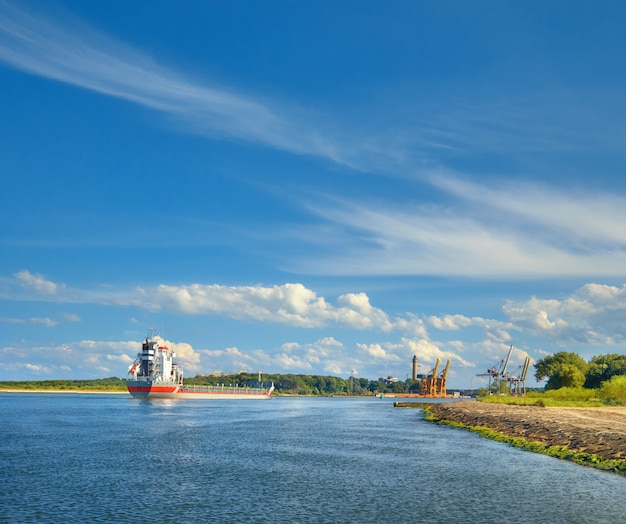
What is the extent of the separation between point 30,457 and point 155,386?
14787 cm

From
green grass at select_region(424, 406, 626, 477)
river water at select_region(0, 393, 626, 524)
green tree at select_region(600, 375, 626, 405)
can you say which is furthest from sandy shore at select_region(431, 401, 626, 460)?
green tree at select_region(600, 375, 626, 405)

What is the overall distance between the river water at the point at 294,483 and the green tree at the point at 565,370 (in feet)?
361

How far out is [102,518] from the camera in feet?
94.9

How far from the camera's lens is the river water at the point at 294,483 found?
30406 millimetres

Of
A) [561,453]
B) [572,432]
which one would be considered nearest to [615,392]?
[572,432]

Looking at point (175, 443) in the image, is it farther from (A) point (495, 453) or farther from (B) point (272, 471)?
(A) point (495, 453)

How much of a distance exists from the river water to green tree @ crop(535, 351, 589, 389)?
109888 millimetres

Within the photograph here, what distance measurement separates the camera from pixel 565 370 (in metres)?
166

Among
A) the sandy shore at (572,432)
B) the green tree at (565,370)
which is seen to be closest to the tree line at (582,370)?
the green tree at (565,370)

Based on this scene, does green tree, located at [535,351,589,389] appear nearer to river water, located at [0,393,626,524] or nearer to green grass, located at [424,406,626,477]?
green grass, located at [424,406,626,477]

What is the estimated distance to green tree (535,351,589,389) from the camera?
163525 millimetres

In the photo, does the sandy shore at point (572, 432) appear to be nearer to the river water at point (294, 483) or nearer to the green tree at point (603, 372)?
the river water at point (294, 483)

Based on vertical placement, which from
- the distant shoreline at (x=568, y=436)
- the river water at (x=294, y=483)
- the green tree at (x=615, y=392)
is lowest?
the river water at (x=294, y=483)

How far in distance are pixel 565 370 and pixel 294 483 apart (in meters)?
148
